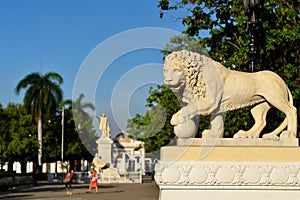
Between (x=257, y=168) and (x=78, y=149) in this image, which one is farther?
(x=78, y=149)

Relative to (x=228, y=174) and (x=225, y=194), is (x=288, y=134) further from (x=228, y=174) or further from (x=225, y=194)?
(x=225, y=194)

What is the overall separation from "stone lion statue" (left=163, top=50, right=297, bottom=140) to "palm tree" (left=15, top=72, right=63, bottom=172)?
39.2 meters

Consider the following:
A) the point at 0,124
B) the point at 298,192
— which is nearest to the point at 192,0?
the point at 298,192

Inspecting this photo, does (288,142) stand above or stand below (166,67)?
below

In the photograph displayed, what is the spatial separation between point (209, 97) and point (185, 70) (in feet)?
2.18

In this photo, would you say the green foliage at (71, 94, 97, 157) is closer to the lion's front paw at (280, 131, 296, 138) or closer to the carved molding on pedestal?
the carved molding on pedestal

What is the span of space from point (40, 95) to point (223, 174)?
1586 inches

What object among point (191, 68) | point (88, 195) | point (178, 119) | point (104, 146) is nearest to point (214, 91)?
point (191, 68)

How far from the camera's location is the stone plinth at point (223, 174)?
29.7 feet

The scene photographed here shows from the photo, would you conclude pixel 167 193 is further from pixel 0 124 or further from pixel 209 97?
pixel 0 124

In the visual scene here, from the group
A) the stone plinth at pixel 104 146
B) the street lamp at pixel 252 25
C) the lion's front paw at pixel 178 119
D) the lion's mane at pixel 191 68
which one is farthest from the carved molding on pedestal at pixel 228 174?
the stone plinth at pixel 104 146

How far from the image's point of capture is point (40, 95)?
4772cm

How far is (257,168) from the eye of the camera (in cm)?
912

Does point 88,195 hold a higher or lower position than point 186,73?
lower
